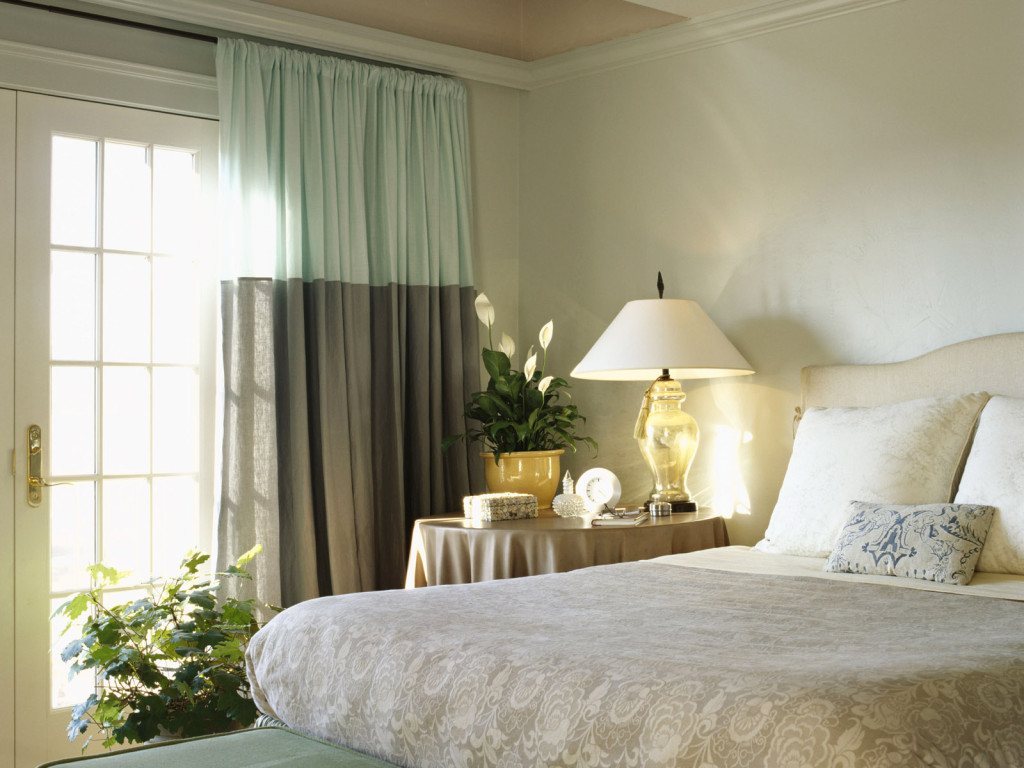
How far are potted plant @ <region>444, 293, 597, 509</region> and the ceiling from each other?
119cm

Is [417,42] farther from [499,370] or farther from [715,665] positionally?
[715,665]

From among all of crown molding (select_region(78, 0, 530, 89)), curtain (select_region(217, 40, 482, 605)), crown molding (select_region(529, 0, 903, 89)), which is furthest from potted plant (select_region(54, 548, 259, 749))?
crown molding (select_region(529, 0, 903, 89))

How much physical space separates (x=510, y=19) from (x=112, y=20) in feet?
5.46

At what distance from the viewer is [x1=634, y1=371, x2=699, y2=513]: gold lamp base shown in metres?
3.66

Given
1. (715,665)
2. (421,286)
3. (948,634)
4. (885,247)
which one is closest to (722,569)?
(948,634)

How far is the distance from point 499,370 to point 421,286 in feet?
1.58

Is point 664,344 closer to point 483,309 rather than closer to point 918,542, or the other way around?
point 483,309

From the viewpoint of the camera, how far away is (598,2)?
4.28 m

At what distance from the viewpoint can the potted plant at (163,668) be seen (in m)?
2.79

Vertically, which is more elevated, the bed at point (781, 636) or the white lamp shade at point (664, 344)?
the white lamp shade at point (664, 344)

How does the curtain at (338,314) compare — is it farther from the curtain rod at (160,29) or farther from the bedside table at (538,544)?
the bedside table at (538,544)

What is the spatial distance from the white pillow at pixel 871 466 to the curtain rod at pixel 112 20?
2.50 metres

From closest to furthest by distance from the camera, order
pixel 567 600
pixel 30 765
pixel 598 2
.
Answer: pixel 567 600 → pixel 30 765 → pixel 598 2

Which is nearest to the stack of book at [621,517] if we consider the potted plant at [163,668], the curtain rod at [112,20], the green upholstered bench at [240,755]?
the potted plant at [163,668]
